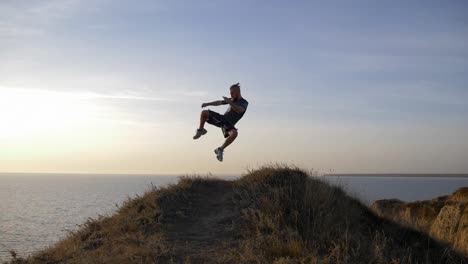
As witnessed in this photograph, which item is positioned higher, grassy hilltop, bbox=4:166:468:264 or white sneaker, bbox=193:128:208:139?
white sneaker, bbox=193:128:208:139

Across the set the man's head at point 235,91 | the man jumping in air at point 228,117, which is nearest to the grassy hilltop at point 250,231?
the man jumping in air at point 228,117

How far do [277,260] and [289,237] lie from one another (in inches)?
→ 43.9

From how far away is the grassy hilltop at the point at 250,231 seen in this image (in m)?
8.18

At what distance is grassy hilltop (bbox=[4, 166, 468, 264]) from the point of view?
818 centimetres

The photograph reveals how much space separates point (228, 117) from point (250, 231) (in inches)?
135

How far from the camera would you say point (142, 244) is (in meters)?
9.11

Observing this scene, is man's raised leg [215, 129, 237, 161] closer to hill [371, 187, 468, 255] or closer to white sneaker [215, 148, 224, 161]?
white sneaker [215, 148, 224, 161]

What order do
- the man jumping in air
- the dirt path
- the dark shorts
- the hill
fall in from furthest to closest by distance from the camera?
the hill
the dark shorts
the man jumping in air
the dirt path

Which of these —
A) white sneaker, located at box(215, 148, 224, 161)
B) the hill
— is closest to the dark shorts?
white sneaker, located at box(215, 148, 224, 161)

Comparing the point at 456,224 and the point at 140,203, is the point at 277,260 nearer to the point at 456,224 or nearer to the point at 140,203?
the point at 140,203

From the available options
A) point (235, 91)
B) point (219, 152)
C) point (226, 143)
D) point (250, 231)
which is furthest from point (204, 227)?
point (235, 91)

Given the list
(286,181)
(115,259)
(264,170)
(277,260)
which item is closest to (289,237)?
(277,260)

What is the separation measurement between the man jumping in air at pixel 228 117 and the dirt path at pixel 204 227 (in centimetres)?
158

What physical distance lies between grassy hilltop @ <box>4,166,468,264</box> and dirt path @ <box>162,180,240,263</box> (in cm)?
2
